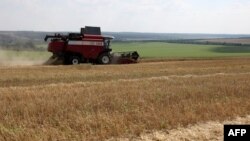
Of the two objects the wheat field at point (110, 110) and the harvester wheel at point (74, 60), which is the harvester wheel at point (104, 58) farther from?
the wheat field at point (110, 110)

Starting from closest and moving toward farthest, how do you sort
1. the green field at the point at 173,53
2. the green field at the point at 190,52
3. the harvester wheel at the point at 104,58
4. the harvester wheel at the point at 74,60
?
1. the harvester wheel at the point at 74,60
2. the harvester wheel at the point at 104,58
3. the green field at the point at 173,53
4. the green field at the point at 190,52

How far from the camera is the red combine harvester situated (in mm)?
29250

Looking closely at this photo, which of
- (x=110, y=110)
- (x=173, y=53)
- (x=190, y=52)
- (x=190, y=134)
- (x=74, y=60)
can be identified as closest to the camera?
(x=190, y=134)

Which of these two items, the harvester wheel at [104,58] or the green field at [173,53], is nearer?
the harvester wheel at [104,58]

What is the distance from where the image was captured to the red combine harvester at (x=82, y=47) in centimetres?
2925

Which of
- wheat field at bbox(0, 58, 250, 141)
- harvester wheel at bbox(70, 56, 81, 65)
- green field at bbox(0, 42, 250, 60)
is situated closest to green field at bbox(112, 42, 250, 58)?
green field at bbox(0, 42, 250, 60)

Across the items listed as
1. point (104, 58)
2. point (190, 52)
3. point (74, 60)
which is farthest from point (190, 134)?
point (190, 52)

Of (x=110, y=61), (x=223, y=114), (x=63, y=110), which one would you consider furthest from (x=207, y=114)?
(x=110, y=61)

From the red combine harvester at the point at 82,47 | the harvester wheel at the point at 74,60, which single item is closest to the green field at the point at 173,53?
the red combine harvester at the point at 82,47

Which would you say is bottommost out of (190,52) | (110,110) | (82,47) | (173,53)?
(190,52)

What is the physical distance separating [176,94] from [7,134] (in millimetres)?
6001

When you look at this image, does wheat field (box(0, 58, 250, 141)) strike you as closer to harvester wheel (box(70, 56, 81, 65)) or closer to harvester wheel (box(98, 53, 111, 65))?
harvester wheel (box(70, 56, 81, 65))

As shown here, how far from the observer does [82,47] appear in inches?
1164

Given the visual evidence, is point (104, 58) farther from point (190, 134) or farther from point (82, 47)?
point (190, 134)
